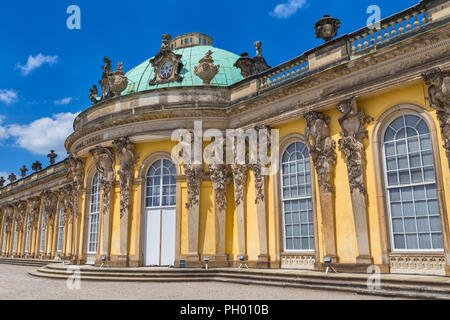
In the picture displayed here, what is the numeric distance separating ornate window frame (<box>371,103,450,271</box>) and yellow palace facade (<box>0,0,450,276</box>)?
0.11 ft

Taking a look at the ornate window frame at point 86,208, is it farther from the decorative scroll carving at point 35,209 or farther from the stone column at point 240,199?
the decorative scroll carving at point 35,209

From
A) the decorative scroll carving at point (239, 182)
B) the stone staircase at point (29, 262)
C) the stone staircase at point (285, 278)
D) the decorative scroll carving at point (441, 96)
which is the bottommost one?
the stone staircase at point (29, 262)

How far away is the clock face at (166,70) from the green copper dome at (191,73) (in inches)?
18.6

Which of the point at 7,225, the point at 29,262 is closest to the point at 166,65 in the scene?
the point at 29,262

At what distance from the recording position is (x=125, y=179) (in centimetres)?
1625

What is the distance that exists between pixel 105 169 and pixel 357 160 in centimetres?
1083

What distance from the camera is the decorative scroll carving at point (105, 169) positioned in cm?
1670

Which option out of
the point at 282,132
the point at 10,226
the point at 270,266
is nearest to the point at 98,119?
the point at 282,132

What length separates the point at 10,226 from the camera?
37562 millimetres

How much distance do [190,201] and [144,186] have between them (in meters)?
2.46

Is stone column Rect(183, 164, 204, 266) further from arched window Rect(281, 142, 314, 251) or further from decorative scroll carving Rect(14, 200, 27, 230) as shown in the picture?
decorative scroll carving Rect(14, 200, 27, 230)

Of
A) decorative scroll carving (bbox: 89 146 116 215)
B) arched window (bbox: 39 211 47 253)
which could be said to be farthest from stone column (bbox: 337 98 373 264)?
arched window (bbox: 39 211 47 253)

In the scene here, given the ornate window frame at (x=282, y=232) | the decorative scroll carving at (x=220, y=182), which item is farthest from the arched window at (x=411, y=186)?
the decorative scroll carving at (x=220, y=182)

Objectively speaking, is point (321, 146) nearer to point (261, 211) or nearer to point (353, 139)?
point (353, 139)
